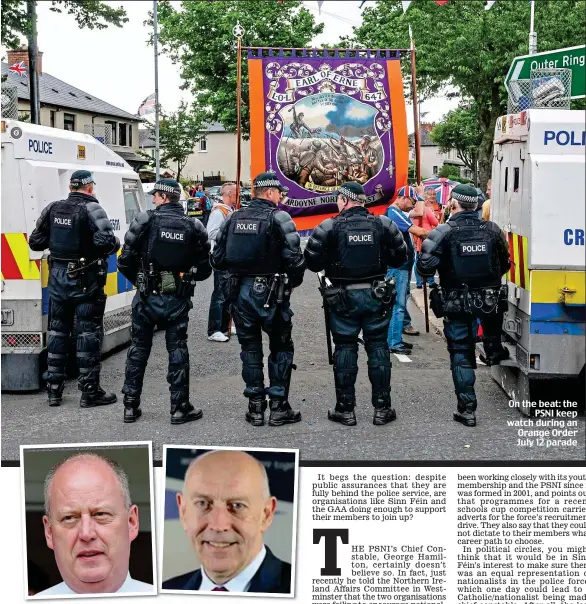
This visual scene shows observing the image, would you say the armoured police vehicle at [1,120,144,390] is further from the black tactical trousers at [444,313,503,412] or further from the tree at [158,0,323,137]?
the black tactical trousers at [444,313,503,412]

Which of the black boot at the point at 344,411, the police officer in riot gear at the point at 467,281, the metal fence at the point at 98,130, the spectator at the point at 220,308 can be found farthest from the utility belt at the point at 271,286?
the spectator at the point at 220,308

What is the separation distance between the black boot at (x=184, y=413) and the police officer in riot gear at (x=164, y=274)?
8 cm

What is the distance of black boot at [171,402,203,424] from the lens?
189 inches

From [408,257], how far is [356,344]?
6.81ft

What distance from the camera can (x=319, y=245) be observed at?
520 cm

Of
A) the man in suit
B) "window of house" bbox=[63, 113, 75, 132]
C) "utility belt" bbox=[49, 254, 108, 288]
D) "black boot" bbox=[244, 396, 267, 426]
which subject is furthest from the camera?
"window of house" bbox=[63, 113, 75, 132]

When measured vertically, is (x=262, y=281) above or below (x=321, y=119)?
below

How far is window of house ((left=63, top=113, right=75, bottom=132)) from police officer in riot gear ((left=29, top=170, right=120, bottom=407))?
2.78ft

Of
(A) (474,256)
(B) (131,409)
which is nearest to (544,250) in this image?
(A) (474,256)

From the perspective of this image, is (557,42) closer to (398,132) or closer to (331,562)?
(398,132)

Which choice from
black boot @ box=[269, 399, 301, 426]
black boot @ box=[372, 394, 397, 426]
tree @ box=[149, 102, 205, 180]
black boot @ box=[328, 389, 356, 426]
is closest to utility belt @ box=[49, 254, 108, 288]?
tree @ box=[149, 102, 205, 180]

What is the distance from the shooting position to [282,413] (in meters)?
5.14

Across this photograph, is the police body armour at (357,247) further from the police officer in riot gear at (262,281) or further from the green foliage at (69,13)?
the green foliage at (69,13)

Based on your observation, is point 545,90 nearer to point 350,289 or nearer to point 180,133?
point 350,289
